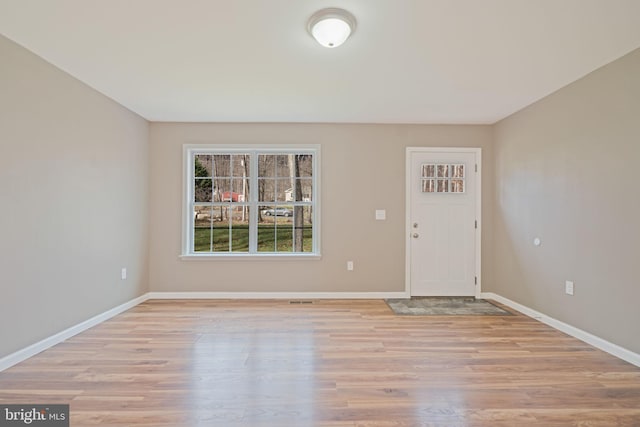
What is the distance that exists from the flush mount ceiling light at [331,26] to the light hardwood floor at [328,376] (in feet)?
7.65

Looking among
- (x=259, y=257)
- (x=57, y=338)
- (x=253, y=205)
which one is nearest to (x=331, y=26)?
(x=253, y=205)

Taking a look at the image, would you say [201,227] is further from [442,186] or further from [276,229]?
[442,186]

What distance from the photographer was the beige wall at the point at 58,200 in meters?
2.35

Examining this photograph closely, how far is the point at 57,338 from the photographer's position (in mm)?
2764

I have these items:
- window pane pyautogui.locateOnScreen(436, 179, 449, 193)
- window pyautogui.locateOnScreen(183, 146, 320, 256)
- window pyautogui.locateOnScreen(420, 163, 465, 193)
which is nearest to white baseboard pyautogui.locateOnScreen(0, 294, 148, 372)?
window pyautogui.locateOnScreen(183, 146, 320, 256)

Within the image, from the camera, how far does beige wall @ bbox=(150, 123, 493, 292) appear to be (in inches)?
169

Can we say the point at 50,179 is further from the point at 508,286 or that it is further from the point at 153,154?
the point at 508,286

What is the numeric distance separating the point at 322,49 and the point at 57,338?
332 cm

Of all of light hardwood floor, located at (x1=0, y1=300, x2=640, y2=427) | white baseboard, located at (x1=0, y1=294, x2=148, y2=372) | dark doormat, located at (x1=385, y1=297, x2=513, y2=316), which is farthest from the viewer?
dark doormat, located at (x1=385, y1=297, x2=513, y2=316)

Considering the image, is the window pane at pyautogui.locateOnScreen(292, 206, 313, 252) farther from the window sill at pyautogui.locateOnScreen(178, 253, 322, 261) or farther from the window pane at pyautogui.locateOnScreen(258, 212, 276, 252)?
the window pane at pyautogui.locateOnScreen(258, 212, 276, 252)

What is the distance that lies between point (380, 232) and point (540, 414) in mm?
2723

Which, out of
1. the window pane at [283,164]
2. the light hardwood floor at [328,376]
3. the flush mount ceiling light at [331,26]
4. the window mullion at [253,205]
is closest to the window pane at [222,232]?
the window mullion at [253,205]

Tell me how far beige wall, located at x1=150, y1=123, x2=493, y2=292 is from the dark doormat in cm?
34

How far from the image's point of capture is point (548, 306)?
3318 mm
